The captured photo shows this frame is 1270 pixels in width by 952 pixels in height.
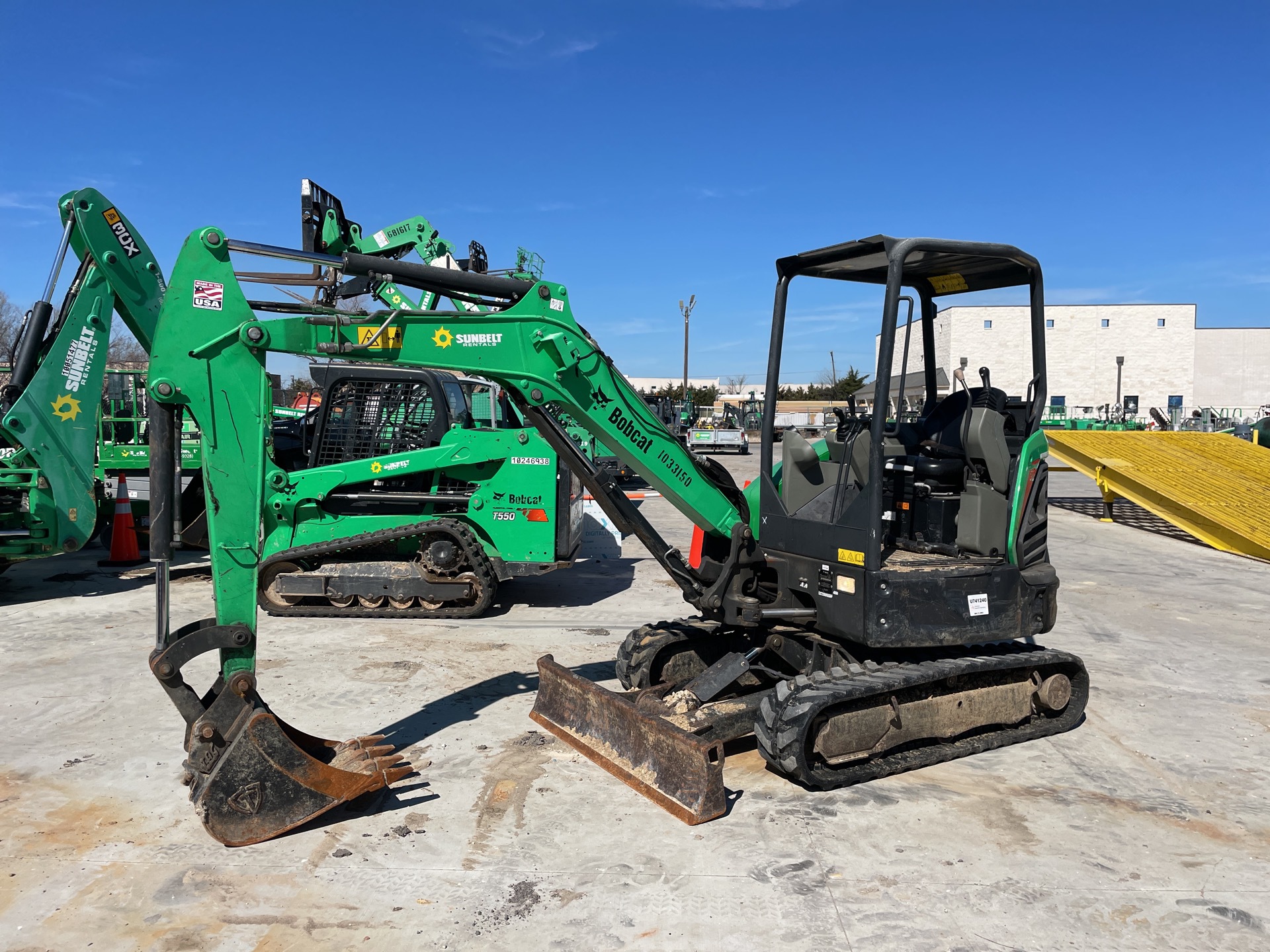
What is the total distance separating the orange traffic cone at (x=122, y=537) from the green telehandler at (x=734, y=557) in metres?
6.85

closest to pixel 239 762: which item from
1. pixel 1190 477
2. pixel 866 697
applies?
pixel 866 697

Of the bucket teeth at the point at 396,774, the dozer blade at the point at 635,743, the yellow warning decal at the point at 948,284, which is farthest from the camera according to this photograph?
the yellow warning decal at the point at 948,284

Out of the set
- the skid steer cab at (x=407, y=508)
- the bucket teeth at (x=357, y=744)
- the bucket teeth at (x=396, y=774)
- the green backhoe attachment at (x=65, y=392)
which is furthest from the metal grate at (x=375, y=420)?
the bucket teeth at (x=396, y=774)

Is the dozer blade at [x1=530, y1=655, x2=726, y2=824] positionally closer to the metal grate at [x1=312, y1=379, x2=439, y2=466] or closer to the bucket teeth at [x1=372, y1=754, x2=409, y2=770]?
the bucket teeth at [x1=372, y1=754, x2=409, y2=770]

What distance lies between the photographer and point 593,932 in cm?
344

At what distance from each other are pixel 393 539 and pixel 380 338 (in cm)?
449

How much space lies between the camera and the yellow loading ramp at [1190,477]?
13031 mm

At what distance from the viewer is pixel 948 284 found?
5.86 meters

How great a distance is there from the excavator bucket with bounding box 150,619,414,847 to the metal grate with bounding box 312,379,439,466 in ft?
16.0

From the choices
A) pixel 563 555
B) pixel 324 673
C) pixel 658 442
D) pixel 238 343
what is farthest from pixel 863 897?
pixel 563 555

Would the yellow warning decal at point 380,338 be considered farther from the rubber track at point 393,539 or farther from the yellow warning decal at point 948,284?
the rubber track at point 393,539

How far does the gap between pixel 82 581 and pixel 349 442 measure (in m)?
3.53

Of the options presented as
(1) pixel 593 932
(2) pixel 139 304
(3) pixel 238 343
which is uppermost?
(2) pixel 139 304

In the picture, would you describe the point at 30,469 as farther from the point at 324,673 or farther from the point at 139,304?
the point at 324,673
